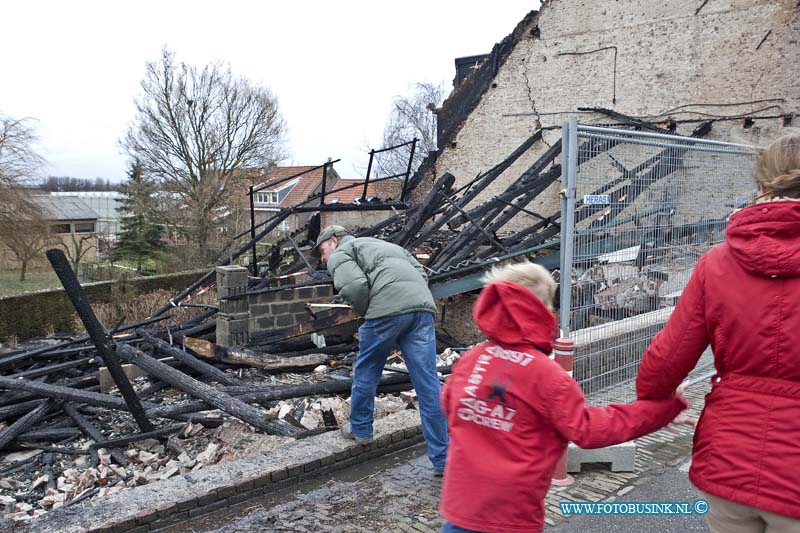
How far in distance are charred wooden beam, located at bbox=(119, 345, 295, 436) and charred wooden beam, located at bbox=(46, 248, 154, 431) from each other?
67 cm

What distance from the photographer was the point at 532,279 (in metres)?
2.16

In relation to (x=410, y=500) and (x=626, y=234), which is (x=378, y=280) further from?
(x=626, y=234)

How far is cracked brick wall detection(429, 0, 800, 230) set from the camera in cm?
1226

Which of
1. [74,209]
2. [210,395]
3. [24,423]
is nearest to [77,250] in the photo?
[24,423]

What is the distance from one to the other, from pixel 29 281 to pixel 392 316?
31.9 meters

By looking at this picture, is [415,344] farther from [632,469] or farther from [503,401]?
[503,401]

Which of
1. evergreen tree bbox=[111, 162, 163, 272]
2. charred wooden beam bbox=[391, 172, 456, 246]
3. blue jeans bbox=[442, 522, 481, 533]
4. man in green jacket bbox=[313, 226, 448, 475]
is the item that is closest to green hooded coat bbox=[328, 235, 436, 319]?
man in green jacket bbox=[313, 226, 448, 475]

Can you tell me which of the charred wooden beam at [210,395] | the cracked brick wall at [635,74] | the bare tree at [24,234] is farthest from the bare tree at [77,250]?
the charred wooden beam at [210,395]

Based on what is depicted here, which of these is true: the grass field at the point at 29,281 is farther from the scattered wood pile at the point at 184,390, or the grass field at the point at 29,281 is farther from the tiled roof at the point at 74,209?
the tiled roof at the point at 74,209

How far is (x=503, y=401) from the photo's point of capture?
6.71ft

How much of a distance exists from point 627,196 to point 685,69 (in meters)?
10.8

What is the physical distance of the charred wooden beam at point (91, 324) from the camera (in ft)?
15.7

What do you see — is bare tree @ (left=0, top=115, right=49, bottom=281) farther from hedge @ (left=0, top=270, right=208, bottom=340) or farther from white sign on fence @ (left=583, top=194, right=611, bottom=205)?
white sign on fence @ (left=583, top=194, right=611, bottom=205)

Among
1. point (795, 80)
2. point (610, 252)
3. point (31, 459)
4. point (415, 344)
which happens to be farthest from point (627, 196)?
point (795, 80)
